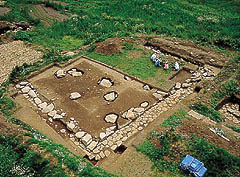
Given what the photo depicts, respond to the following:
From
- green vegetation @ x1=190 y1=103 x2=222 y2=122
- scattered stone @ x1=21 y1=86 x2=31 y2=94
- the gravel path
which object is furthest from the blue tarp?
the gravel path

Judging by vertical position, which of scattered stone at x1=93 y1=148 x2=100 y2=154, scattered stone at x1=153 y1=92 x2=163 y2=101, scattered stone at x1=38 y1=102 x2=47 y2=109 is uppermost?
scattered stone at x1=153 y1=92 x2=163 y2=101

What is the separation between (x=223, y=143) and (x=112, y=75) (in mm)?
6438

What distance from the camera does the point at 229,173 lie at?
22.9 feet

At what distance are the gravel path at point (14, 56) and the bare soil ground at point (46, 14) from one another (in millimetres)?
4512

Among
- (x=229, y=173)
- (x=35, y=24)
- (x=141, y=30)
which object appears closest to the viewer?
(x=229, y=173)

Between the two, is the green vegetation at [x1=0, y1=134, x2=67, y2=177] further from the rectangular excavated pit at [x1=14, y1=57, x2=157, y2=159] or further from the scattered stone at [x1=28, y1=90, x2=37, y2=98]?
the scattered stone at [x1=28, y1=90, x2=37, y2=98]

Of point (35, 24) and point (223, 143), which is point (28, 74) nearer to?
point (35, 24)

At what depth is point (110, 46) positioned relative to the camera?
14297 mm

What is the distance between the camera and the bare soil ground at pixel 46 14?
19.6m

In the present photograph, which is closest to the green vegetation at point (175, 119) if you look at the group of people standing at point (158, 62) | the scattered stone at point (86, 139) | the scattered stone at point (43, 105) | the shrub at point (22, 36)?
the scattered stone at point (86, 139)

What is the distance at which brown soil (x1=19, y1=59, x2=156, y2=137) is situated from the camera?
384 inches

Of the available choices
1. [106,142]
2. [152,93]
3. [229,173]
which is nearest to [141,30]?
[152,93]

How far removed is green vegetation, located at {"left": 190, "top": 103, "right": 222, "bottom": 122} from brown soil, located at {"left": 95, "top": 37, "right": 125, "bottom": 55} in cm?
615

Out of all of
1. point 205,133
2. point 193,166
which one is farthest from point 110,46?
point 193,166
